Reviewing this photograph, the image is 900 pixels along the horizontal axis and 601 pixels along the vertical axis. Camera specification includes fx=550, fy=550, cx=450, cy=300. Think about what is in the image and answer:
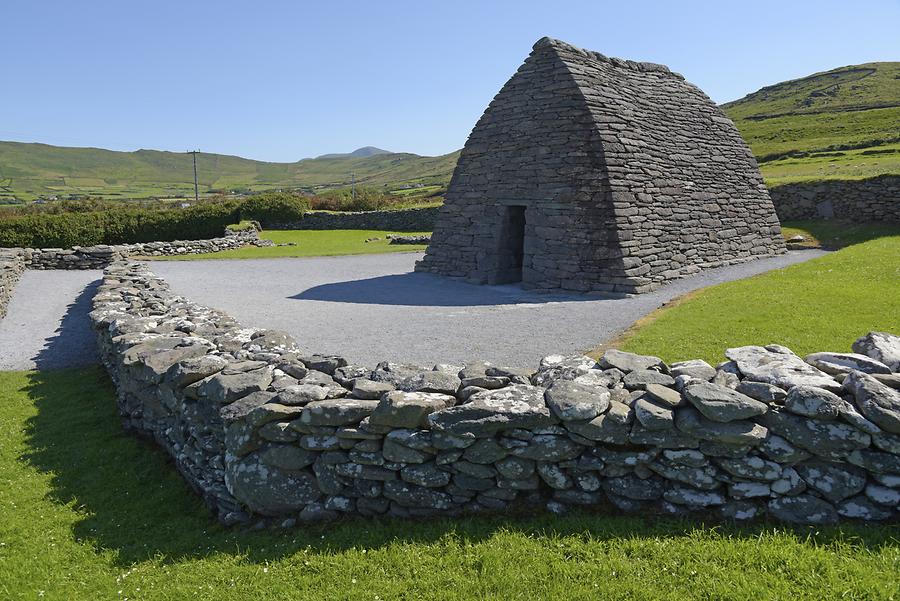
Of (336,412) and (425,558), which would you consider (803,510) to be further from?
(336,412)

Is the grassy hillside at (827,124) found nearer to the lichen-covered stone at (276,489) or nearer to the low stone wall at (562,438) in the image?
the low stone wall at (562,438)

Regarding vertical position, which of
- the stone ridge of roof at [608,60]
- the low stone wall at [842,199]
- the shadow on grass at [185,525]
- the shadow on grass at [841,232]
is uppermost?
the stone ridge of roof at [608,60]

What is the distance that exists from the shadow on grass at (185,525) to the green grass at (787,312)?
13.4 feet

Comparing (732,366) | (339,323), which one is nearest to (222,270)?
(339,323)

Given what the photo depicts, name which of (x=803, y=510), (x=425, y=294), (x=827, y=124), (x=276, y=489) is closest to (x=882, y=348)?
(x=803, y=510)

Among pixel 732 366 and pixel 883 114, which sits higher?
pixel 883 114

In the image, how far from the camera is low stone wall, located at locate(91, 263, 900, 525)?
403 centimetres

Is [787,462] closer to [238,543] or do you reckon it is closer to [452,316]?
[238,543]

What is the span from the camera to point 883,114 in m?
77.2

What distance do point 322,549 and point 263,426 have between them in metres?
1.18

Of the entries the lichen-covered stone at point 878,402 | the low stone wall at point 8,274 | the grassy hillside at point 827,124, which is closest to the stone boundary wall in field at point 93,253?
the low stone wall at point 8,274

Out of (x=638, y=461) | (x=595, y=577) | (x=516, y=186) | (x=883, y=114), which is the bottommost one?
(x=595, y=577)

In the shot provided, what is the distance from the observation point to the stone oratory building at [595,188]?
14.8 metres

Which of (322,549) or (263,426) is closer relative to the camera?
(322,549)
